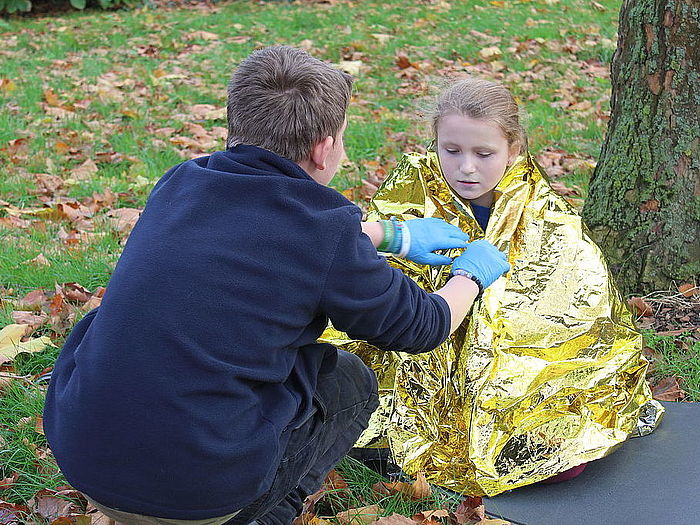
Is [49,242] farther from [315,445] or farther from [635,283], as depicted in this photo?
[635,283]

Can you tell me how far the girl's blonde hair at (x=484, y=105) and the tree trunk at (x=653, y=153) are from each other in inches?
35.7

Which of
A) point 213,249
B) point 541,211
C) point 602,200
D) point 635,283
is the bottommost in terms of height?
point 635,283

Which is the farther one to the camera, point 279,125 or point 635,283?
point 635,283

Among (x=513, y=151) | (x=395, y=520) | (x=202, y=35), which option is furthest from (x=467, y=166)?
(x=202, y=35)

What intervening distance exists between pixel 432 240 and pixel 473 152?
32 cm

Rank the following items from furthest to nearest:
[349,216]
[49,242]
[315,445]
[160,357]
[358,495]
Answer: [49,242]
[358,495]
[315,445]
[349,216]
[160,357]

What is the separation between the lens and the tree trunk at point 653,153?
115 inches

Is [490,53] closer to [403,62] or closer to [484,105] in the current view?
[403,62]

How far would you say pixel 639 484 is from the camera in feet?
7.54

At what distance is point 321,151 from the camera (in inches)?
69.7

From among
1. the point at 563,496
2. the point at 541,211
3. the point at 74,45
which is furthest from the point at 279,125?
the point at 74,45

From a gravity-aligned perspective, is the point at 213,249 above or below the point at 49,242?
above

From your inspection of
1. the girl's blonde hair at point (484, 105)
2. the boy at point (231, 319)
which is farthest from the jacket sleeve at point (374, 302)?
the girl's blonde hair at point (484, 105)

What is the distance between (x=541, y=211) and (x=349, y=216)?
0.96 metres
